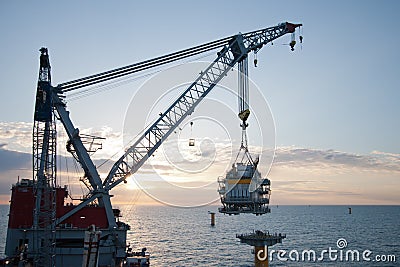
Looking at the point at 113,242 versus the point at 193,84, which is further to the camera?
the point at 193,84

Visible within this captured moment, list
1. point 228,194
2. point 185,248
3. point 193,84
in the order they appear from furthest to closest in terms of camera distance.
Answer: point 185,248 → point 193,84 → point 228,194

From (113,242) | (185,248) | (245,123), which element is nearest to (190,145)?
(245,123)

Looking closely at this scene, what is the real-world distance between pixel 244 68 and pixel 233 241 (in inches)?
3379

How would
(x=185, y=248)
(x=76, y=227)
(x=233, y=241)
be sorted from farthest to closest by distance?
(x=233, y=241), (x=185, y=248), (x=76, y=227)

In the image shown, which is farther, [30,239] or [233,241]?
[233,241]

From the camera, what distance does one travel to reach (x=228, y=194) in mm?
52125

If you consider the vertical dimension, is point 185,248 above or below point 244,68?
below

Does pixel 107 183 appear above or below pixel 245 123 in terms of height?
below

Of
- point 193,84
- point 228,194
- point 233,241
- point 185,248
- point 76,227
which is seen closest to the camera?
point 228,194

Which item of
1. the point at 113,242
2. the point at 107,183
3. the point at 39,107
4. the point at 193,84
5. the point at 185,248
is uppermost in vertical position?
the point at 193,84

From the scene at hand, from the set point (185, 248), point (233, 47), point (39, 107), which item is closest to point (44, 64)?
point (39, 107)

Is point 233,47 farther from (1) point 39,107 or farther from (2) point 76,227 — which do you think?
(2) point 76,227

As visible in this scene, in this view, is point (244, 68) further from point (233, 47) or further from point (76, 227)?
point (76, 227)

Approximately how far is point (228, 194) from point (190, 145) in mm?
8051
